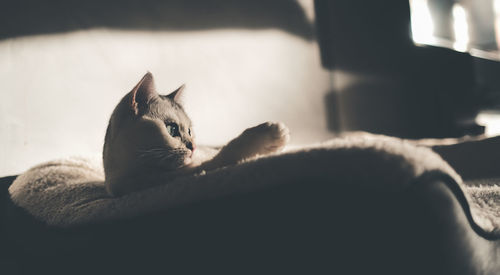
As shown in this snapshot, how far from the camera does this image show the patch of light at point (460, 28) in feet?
10.1

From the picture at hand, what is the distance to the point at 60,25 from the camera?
3.66ft

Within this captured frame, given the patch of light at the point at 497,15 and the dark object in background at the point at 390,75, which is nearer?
the dark object in background at the point at 390,75

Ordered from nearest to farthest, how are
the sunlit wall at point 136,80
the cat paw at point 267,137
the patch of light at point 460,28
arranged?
the cat paw at point 267,137, the sunlit wall at point 136,80, the patch of light at point 460,28

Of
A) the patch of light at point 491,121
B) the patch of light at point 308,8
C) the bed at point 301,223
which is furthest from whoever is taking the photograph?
the patch of light at point 491,121

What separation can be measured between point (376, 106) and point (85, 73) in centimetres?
184

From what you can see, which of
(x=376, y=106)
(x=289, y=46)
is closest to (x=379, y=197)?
(x=289, y=46)

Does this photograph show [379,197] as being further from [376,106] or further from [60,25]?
[376,106]

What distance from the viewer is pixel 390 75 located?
2.50 metres

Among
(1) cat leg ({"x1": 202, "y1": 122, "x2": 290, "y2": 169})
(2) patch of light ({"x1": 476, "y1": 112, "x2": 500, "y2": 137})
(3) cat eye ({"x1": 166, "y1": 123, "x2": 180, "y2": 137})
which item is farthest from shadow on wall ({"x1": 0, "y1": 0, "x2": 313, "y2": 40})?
(2) patch of light ({"x1": 476, "y1": 112, "x2": 500, "y2": 137})

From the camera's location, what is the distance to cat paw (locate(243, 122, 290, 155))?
→ 560 millimetres

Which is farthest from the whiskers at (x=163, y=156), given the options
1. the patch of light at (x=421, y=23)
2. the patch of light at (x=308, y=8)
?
the patch of light at (x=421, y=23)

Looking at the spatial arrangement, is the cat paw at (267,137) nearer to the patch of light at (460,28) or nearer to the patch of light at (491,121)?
the patch of light at (460,28)

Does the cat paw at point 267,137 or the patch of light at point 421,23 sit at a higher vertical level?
the patch of light at point 421,23

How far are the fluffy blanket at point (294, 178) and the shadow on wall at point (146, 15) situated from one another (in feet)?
1.98
